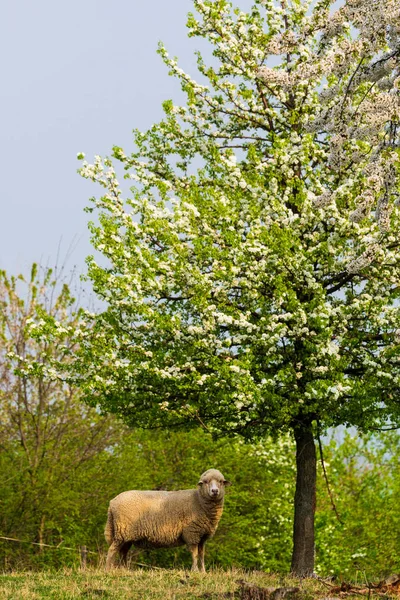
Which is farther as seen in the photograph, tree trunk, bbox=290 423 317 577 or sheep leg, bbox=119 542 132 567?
tree trunk, bbox=290 423 317 577

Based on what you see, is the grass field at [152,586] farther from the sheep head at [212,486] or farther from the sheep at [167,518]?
the sheep at [167,518]

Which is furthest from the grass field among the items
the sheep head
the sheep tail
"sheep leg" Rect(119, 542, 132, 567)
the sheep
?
"sheep leg" Rect(119, 542, 132, 567)

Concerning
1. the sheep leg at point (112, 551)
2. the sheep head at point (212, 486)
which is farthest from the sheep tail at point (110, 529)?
the sheep head at point (212, 486)

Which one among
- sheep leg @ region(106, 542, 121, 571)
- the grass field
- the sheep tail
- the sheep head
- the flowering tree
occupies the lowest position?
the grass field

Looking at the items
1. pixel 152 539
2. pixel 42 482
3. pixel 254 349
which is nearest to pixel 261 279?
pixel 254 349

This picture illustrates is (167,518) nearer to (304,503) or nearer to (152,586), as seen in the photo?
(304,503)

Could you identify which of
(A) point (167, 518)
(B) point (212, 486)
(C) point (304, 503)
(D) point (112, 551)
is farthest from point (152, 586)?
(C) point (304, 503)

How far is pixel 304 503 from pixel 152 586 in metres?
6.43

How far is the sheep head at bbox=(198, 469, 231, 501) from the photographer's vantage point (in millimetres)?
14984

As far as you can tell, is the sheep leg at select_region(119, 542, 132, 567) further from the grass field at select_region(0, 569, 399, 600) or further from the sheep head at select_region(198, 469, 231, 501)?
the grass field at select_region(0, 569, 399, 600)

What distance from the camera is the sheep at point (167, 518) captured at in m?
15.4

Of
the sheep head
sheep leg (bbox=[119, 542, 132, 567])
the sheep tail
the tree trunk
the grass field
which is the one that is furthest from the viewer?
the tree trunk

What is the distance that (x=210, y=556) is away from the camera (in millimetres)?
26078

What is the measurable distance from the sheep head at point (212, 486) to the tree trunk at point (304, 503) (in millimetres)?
2225
